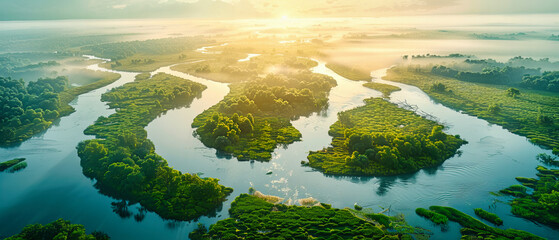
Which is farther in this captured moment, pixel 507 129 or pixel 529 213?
pixel 507 129

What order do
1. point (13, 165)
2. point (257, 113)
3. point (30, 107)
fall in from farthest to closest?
point (30, 107), point (257, 113), point (13, 165)

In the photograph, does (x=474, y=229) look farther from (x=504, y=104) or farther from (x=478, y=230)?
(x=504, y=104)

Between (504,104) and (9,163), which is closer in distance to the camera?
(9,163)

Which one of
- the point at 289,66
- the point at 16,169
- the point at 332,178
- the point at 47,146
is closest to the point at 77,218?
the point at 16,169

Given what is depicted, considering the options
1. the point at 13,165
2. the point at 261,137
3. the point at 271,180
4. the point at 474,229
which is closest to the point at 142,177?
the point at 271,180

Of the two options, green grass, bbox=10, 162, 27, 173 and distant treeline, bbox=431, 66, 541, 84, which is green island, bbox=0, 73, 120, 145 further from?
distant treeline, bbox=431, 66, 541, 84

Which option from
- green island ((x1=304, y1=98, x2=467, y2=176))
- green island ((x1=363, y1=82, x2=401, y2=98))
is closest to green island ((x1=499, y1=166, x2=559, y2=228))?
green island ((x1=304, y1=98, x2=467, y2=176))

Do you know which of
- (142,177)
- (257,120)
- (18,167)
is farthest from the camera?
(257,120)

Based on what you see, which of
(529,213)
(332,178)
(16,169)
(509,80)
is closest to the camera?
(529,213)

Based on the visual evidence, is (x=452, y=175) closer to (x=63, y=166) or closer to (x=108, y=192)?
(x=108, y=192)
